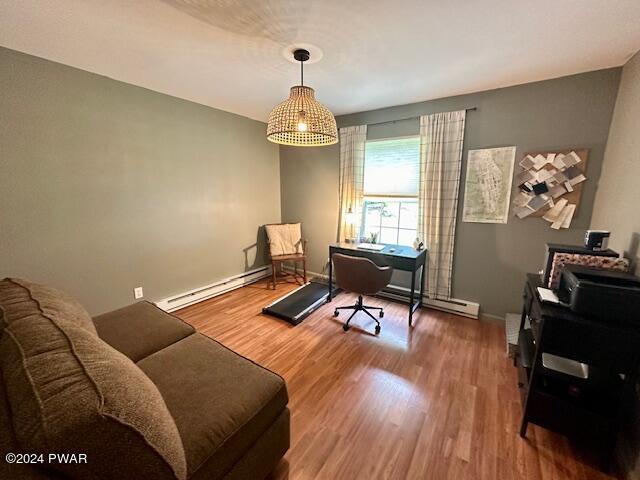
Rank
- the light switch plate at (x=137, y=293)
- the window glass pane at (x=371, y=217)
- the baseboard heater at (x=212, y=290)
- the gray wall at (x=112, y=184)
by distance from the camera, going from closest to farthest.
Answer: the gray wall at (x=112, y=184) → the light switch plate at (x=137, y=293) → the baseboard heater at (x=212, y=290) → the window glass pane at (x=371, y=217)

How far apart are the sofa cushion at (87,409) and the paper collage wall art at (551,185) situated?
124 inches

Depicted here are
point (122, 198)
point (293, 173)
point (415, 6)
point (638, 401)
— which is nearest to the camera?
point (638, 401)

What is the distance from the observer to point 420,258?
2.86 m

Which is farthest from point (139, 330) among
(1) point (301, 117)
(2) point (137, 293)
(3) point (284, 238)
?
(3) point (284, 238)

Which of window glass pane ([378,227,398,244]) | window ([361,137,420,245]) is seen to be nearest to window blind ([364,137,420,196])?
window ([361,137,420,245])

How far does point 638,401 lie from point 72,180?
409cm

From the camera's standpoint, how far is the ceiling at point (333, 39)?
147 cm

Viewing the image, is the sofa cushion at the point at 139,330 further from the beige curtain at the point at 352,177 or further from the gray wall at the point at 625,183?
the gray wall at the point at 625,183

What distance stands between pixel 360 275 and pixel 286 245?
1650 mm

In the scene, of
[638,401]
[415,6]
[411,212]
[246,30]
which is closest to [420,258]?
[411,212]

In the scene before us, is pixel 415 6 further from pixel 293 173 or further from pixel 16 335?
pixel 293 173

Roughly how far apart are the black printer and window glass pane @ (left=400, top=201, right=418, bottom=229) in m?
1.85

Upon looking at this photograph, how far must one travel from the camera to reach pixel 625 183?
5.83 feet

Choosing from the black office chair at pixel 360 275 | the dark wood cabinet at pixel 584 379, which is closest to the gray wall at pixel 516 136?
the black office chair at pixel 360 275
